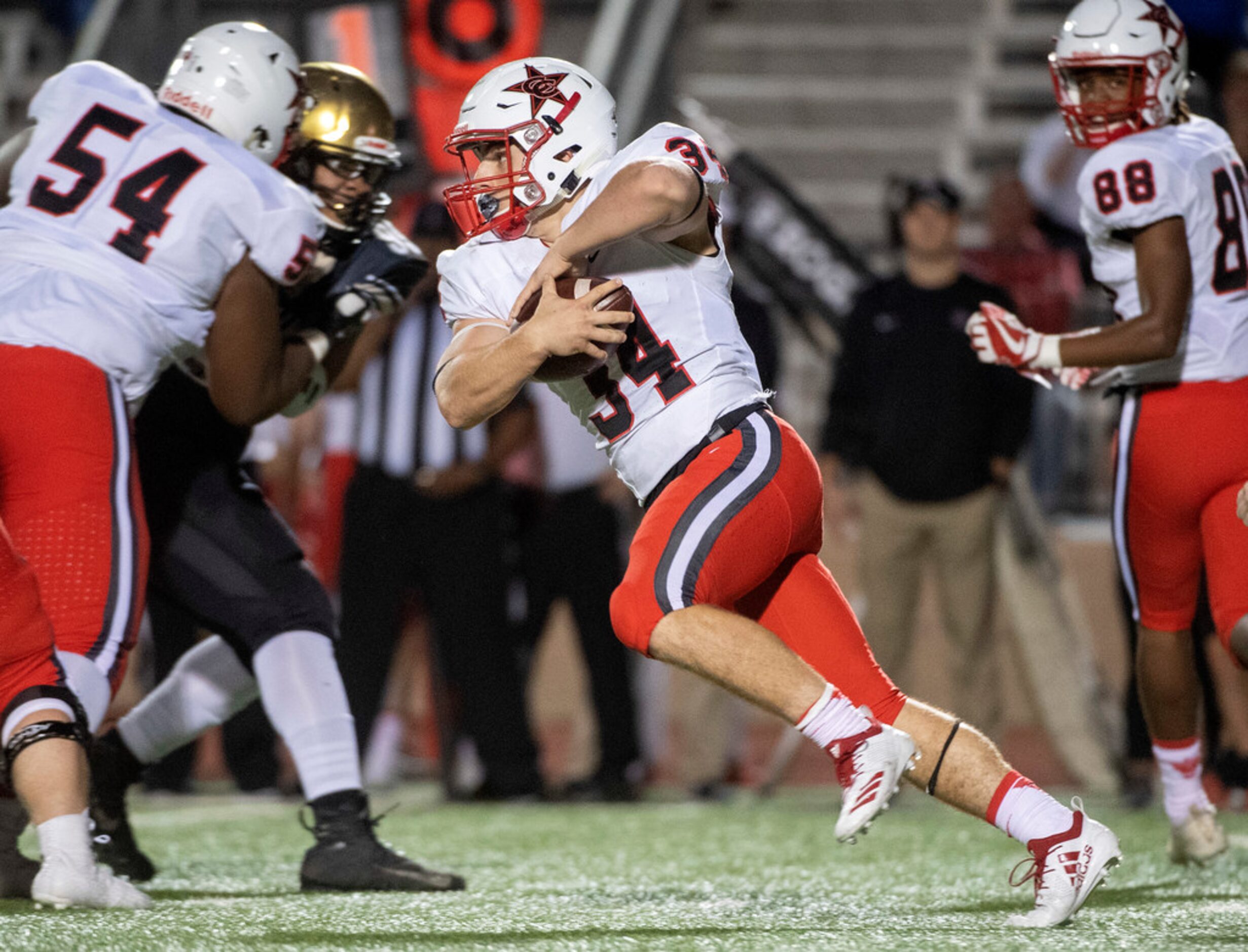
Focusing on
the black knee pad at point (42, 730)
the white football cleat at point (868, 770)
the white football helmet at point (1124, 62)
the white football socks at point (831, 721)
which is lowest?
the white football cleat at point (868, 770)

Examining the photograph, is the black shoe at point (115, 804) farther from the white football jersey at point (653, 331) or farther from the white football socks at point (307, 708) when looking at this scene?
the white football jersey at point (653, 331)

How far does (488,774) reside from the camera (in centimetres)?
617

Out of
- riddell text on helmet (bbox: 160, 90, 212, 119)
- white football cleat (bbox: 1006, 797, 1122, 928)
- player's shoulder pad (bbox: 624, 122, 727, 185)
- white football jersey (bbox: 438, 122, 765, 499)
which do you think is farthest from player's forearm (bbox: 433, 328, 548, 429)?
white football cleat (bbox: 1006, 797, 1122, 928)

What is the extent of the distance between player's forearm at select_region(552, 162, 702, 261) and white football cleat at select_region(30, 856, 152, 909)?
52.0 inches

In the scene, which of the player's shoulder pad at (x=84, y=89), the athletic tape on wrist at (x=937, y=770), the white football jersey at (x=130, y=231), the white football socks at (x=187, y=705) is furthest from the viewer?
the white football socks at (x=187, y=705)

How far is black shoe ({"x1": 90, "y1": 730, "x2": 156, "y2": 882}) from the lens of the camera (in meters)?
3.87

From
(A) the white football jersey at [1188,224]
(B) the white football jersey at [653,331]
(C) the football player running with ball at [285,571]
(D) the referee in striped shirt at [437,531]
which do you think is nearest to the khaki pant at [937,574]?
(D) the referee in striped shirt at [437,531]

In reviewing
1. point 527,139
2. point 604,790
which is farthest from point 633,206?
point 604,790

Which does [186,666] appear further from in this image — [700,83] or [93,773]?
[700,83]

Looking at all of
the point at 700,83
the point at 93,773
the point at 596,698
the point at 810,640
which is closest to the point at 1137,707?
the point at 596,698

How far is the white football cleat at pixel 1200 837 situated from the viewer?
4.00m

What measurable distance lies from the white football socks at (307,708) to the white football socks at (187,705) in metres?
0.19

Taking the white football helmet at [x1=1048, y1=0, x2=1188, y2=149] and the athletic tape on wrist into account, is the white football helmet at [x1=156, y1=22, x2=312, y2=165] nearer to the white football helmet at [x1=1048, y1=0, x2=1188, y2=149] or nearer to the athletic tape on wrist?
the white football helmet at [x1=1048, y1=0, x2=1188, y2=149]

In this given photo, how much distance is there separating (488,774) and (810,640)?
3.17 metres
